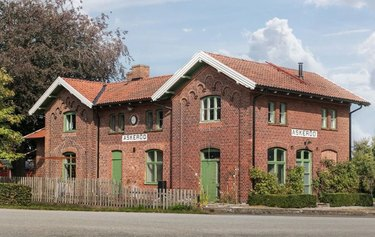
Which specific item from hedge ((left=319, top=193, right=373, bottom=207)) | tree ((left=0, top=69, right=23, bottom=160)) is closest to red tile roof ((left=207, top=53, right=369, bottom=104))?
hedge ((left=319, top=193, right=373, bottom=207))

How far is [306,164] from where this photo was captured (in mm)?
33438

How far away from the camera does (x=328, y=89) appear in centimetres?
3556

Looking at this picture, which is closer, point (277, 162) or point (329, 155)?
point (277, 162)

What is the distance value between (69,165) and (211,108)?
1210 cm

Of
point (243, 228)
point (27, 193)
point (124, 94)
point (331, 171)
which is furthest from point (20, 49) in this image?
point (243, 228)

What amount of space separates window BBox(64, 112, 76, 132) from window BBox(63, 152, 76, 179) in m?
1.51

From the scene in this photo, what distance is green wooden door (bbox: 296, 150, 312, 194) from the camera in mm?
33094

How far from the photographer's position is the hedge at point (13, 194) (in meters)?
29.1

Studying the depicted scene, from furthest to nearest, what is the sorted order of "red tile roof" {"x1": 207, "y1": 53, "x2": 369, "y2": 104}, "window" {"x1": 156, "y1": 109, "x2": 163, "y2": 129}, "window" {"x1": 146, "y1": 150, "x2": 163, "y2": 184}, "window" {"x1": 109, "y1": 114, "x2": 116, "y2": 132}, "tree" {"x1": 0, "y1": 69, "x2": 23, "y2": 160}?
"window" {"x1": 109, "y1": 114, "x2": 116, "y2": 132}
"tree" {"x1": 0, "y1": 69, "x2": 23, "y2": 160}
"window" {"x1": 156, "y1": 109, "x2": 163, "y2": 129}
"window" {"x1": 146, "y1": 150, "x2": 163, "y2": 184}
"red tile roof" {"x1": 207, "y1": 53, "x2": 369, "y2": 104}

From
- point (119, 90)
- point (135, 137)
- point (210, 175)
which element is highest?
point (119, 90)

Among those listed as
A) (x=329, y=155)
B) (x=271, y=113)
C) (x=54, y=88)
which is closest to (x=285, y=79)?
(x=271, y=113)

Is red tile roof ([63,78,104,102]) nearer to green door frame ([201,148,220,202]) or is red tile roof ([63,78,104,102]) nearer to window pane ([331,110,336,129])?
green door frame ([201,148,220,202])

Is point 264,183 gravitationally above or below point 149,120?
below

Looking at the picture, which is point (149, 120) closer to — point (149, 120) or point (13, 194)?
point (149, 120)
